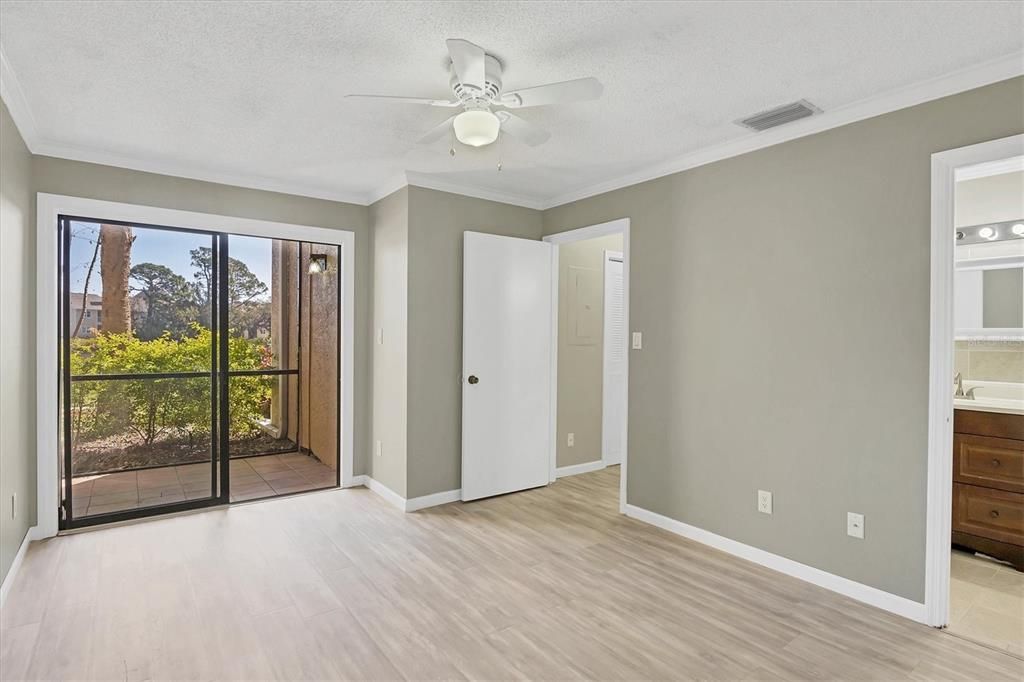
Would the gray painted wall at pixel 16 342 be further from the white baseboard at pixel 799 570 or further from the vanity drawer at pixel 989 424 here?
the vanity drawer at pixel 989 424

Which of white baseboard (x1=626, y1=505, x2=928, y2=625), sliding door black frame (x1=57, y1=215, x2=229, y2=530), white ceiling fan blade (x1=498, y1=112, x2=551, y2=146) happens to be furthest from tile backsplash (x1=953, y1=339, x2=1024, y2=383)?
sliding door black frame (x1=57, y1=215, x2=229, y2=530)

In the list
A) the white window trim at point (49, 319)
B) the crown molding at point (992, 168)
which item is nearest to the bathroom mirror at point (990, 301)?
the crown molding at point (992, 168)

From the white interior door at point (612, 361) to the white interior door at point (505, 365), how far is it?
3.07ft

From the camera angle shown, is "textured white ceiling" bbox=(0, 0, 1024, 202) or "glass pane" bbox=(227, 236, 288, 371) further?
"glass pane" bbox=(227, 236, 288, 371)

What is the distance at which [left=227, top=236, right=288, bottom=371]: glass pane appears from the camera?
13.6ft

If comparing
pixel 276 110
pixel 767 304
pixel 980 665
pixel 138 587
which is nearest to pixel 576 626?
pixel 980 665

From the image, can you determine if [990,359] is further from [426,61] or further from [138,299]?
[138,299]

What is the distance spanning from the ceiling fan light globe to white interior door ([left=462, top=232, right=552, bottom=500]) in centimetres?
191

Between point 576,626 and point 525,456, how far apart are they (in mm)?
2113

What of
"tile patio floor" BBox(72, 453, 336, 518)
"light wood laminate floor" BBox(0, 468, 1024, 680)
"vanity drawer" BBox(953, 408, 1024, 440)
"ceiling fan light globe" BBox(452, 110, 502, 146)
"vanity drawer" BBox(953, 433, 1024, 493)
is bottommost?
"light wood laminate floor" BBox(0, 468, 1024, 680)

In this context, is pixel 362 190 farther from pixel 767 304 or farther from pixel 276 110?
pixel 767 304

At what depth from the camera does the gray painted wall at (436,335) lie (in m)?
4.05

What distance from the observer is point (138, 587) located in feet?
9.11

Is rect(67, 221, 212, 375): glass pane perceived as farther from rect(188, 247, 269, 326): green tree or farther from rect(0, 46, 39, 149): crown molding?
rect(0, 46, 39, 149): crown molding
